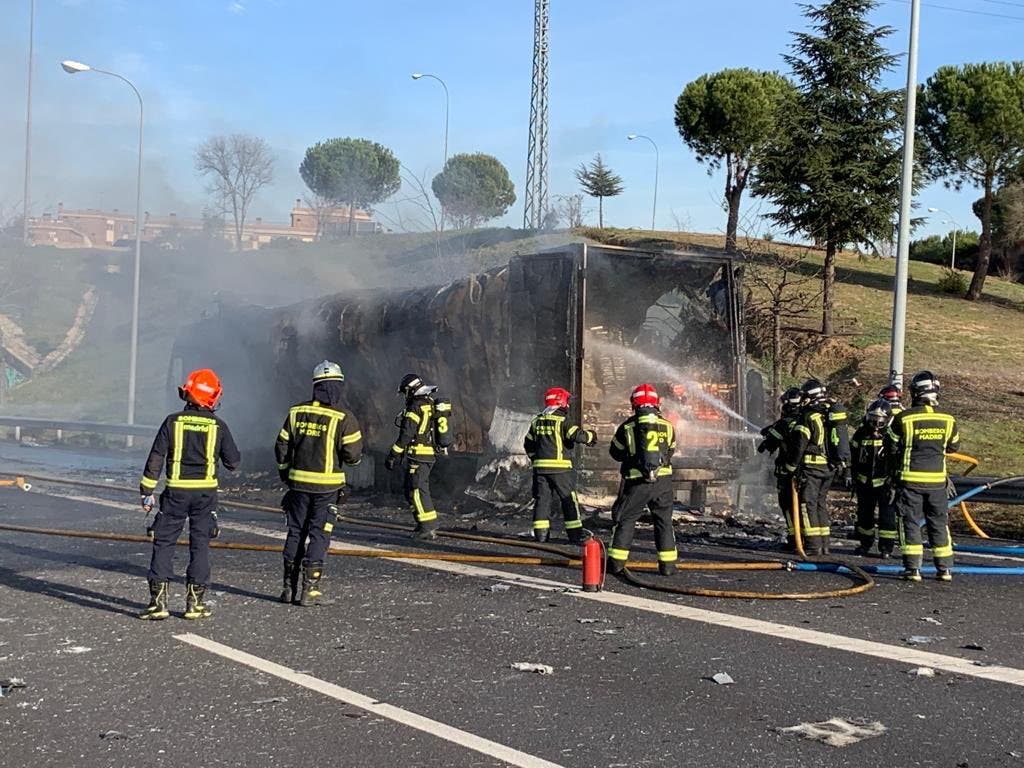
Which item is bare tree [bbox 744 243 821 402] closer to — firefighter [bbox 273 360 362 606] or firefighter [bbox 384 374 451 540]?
firefighter [bbox 384 374 451 540]

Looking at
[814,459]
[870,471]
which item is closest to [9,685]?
[814,459]

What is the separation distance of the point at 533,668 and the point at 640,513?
2949mm

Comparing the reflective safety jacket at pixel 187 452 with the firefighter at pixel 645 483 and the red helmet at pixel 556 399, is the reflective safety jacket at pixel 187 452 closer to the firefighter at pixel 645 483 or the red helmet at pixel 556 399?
the firefighter at pixel 645 483

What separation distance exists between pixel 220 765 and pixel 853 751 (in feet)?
8.54

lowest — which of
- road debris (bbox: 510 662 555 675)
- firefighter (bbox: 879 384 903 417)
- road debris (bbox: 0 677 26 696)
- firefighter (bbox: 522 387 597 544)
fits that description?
road debris (bbox: 0 677 26 696)

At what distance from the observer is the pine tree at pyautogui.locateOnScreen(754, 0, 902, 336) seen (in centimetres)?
3119

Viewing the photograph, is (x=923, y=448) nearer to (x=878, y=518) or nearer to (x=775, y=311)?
(x=878, y=518)

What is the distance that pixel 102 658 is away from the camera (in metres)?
6.13

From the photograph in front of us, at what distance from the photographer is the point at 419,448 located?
36.0 feet

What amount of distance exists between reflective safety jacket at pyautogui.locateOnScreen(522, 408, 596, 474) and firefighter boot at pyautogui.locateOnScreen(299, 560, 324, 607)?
3544 mm

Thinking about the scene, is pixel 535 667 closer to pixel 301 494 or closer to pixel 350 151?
pixel 301 494

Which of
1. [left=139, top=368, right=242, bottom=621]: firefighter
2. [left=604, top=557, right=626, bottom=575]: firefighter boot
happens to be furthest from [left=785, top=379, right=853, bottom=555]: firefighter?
[left=139, top=368, right=242, bottom=621]: firefighter

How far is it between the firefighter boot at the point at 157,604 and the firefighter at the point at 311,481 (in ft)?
2.85

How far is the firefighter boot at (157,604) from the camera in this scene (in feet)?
23.4
